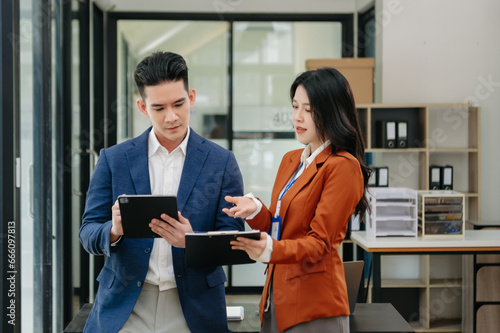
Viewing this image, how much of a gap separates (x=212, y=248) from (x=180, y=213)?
13 cm

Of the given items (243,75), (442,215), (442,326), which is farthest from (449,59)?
(442,326)

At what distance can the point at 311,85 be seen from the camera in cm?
163

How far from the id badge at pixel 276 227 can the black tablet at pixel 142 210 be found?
384 mm

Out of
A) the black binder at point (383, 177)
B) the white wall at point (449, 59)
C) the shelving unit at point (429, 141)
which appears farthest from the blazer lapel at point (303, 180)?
the white wall at point (449, 59)

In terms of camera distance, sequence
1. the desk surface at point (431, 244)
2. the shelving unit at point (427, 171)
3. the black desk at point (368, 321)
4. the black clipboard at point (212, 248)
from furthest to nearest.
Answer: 1. the shelving unit at point (427, 171)
2. the desk surface at point (431, 244)
3. the black desk at point (368, 321)
4. the black clipboard at point (212, 248)

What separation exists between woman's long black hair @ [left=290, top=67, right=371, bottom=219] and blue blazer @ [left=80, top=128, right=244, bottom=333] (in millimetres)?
308

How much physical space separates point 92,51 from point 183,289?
3.60 metres

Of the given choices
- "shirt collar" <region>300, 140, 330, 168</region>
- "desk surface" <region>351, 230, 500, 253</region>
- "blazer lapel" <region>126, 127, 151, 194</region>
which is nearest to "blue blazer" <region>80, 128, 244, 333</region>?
"blazer lapel" <region>126, 127, 151, 194</region>

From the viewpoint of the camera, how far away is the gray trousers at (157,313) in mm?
1474

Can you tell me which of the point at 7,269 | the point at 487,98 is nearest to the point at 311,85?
the point at 7,269

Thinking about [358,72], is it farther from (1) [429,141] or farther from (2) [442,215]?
(2) [442,215]

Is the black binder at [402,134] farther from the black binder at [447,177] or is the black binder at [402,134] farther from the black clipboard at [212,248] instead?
the black clipboard at [212,248]

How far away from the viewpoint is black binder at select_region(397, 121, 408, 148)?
14.1ft

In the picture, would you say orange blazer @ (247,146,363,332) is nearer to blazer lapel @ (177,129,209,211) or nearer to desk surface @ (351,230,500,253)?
blazer lapel @ (177,129,209,211)
